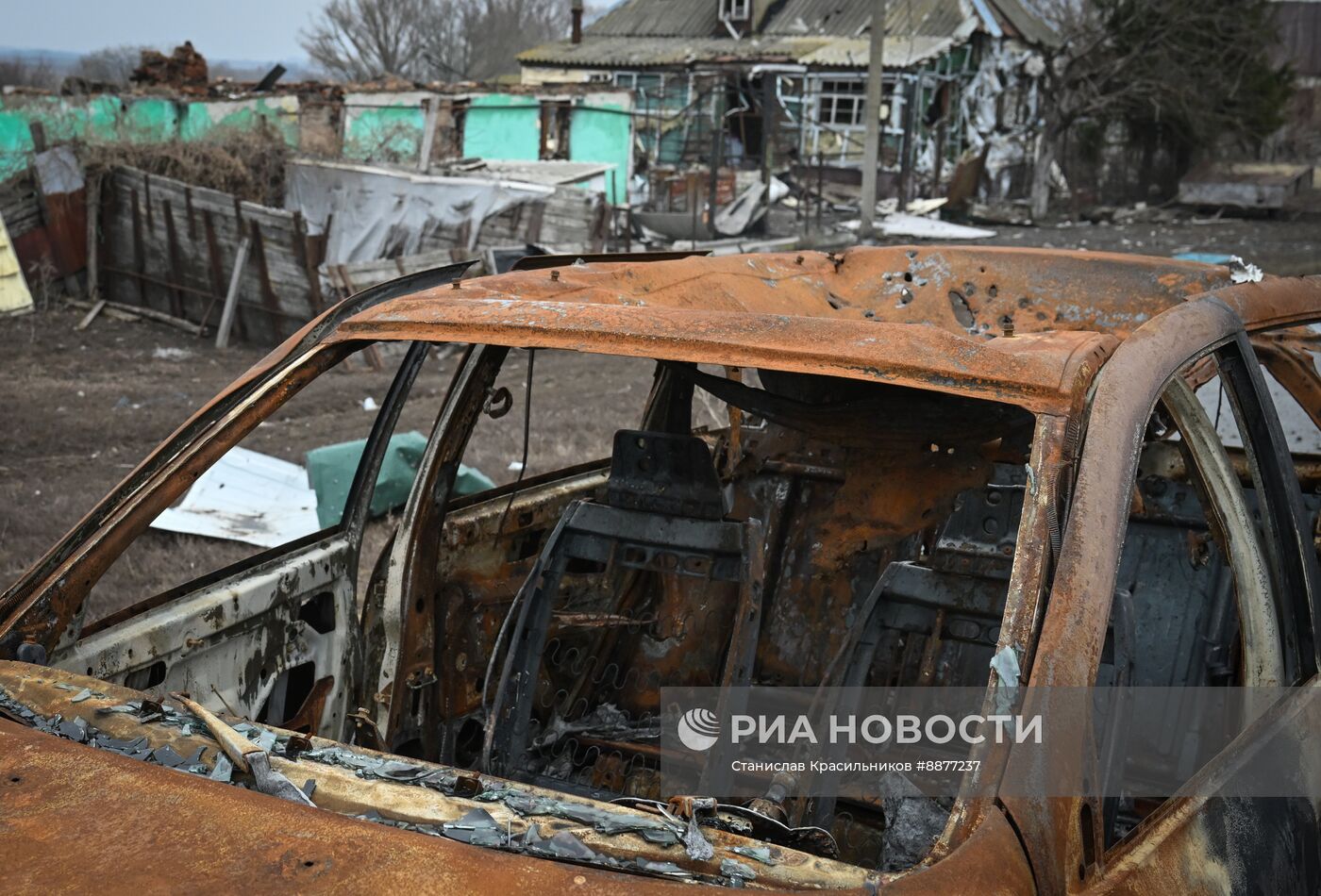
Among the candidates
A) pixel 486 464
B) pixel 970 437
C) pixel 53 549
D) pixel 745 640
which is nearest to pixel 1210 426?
pixel 970 437

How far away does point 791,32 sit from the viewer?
2902cm

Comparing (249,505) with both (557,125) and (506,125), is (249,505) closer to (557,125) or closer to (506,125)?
(557,125)

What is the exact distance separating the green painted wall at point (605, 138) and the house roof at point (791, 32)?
6144mm

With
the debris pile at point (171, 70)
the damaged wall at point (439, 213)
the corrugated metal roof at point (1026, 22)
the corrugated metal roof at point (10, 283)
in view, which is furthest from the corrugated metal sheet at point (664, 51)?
the corrugated metal roof at point (10, 283)

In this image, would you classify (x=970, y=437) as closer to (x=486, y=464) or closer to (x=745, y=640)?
(x=745, y=640)

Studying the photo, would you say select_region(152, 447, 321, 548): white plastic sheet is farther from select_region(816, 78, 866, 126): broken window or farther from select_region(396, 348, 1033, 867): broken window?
select_region(816, 78, 866, 126): broken window

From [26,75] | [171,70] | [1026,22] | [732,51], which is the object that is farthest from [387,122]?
[26,75]

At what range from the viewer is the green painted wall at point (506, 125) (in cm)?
2177

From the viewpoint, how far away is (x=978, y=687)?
2912mm

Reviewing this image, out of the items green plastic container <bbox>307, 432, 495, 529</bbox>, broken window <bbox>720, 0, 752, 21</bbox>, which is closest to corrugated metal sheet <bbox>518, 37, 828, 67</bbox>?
broken window <bbox>720, 0, 752, 21</bbox>

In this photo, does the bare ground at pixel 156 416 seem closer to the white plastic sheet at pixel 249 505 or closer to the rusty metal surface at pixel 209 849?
the white plastic sheet at pixel 249 505

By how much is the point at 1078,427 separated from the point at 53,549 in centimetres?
179

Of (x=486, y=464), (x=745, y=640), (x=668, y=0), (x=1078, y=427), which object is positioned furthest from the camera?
(x=668, y=0)

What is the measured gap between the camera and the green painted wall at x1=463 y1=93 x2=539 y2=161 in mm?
21766
